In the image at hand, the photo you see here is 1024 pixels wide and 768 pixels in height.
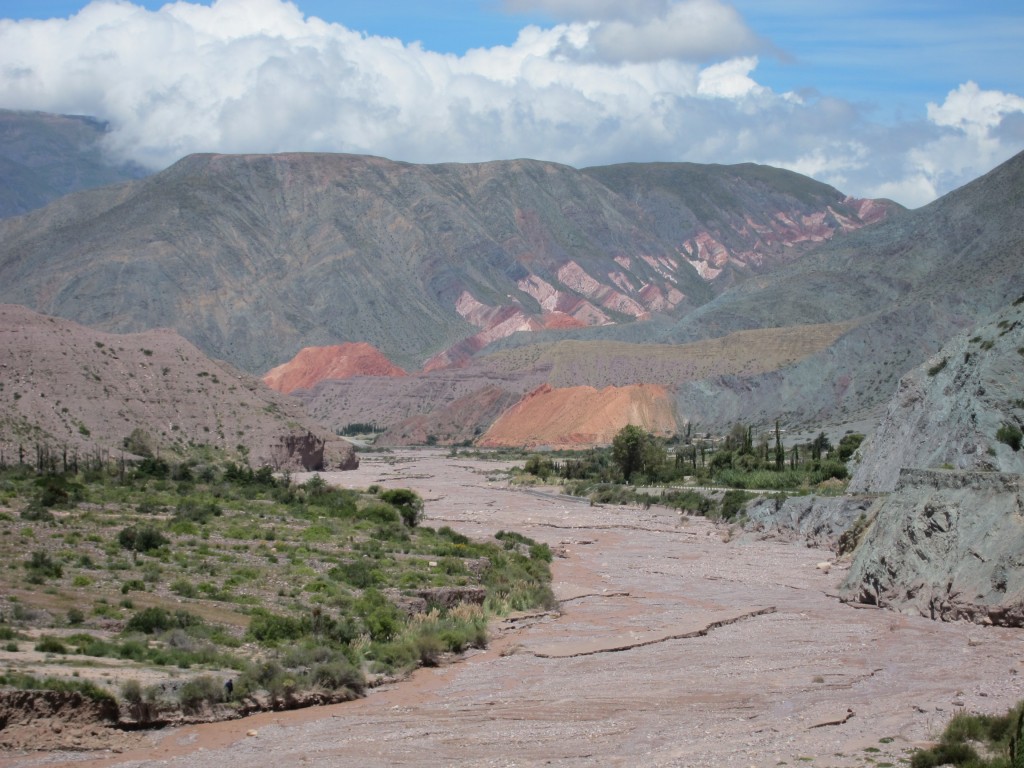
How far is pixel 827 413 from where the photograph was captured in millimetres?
114812

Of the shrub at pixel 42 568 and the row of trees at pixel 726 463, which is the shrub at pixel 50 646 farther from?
the row of trees at pixel 726 463

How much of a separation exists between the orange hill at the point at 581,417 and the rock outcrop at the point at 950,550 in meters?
93.9

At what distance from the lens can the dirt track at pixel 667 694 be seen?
2038 centimetres

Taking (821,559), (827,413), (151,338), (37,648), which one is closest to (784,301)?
(827,413)

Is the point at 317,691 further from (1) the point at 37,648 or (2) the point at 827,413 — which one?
(2) the point at 827,413

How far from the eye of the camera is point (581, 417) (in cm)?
13550

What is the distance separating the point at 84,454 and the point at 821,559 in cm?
3912

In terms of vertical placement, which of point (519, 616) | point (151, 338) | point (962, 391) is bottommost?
point (519, 616)

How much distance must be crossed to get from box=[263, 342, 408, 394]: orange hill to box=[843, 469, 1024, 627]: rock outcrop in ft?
509

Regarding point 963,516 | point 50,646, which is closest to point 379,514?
point 963,516

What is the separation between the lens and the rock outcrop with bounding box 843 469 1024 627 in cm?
2997

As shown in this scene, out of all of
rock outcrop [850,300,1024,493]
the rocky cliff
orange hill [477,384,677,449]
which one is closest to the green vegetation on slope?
the rocky cliff

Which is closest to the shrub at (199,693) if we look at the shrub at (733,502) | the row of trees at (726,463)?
the shrub at (733,502)

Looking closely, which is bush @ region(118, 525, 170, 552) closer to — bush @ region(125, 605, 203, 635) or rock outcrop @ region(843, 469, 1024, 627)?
bush @ region(125, 605, 203, 635)
